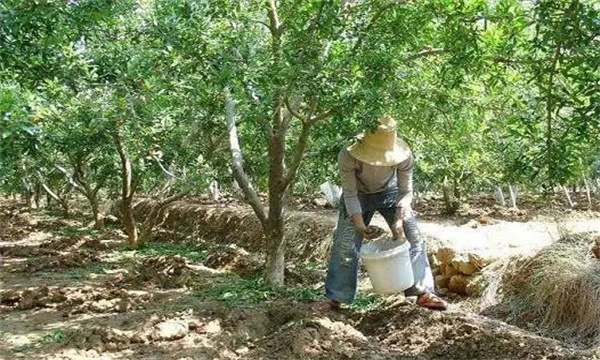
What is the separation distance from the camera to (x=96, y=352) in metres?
3.88

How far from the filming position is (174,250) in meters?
10.4

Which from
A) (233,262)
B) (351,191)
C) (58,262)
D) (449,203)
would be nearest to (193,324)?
(351,191)

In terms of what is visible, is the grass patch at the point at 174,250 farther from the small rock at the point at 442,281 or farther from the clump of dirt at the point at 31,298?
the small rock at the point at 442,281

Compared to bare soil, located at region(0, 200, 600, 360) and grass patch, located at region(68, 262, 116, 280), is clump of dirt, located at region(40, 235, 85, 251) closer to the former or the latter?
grass patch, located at region(68, 262, 116, 280)

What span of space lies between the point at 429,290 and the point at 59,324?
9.79 feet

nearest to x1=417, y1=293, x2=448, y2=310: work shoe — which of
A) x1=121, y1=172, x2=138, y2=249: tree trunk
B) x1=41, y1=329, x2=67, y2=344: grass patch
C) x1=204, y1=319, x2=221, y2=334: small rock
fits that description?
x1=204, y1=319, x2=221, y2=334: small rock

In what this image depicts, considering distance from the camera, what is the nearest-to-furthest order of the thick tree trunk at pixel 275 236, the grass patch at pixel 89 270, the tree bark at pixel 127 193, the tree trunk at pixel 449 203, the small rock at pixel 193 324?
the small rock at pixel 193 324
the thick tree trunk at pixel 275 236
the grass patch at pixel 89 270
the tree bark at pixel 127 193
the tree trunk at pixel 449 203

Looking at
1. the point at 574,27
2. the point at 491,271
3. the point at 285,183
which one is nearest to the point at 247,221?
the point at 285,183

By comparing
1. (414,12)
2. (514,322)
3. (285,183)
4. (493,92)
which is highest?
(414,12)

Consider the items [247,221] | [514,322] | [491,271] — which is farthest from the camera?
[247,221]

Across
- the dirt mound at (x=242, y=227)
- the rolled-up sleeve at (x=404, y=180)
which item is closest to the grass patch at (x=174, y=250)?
the dirt mound at (x=242, y=227)

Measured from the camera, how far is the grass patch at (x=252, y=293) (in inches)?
211

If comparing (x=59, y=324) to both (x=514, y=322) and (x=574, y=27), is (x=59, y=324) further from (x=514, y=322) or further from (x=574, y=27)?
(x=574, y=27)

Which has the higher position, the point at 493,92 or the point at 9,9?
the point at 9,9
